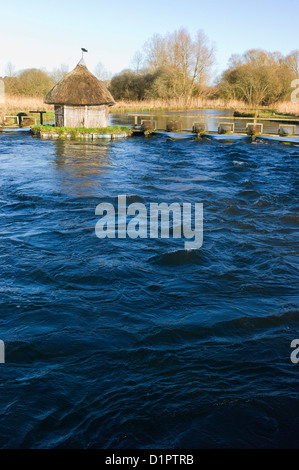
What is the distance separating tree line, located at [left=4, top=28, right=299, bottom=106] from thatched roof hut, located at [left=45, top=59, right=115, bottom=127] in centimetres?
2714

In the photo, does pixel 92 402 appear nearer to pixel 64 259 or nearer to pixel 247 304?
pixel 247 304

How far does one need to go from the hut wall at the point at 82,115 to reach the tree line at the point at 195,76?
92.1 ft

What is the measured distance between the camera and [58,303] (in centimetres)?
566

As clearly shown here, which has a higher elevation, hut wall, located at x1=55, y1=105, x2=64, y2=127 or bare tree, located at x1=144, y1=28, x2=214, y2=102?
bare tree, located at x1=144, y1=28, x2=214, y2=102

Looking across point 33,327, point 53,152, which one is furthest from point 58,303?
point 53,152

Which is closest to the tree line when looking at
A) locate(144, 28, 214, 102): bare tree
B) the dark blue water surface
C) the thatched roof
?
locate(144, 28, 214, 102): bare tree

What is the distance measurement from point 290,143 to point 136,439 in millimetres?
21965

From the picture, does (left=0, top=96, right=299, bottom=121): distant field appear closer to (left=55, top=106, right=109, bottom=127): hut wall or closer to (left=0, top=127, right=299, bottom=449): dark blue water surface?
(left=55, top=106, right=109, bottom=127): hut wall

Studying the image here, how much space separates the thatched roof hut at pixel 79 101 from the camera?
24.2 m

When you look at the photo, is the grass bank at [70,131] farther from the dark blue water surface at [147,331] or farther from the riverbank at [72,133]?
the dark blue water surface at [147,331]

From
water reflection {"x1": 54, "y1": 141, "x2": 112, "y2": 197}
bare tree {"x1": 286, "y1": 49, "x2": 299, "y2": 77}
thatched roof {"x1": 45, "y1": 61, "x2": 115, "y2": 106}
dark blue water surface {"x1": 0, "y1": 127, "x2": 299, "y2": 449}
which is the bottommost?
dark blue water surface {"x1": 0, "y1": 127, "x2": 299, "y2": 449}

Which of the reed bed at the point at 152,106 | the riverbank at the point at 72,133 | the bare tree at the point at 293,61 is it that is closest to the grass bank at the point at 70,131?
the riverbank at the point at 72,133

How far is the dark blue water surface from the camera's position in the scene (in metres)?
3.68

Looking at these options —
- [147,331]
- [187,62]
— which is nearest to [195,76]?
[187,62]
